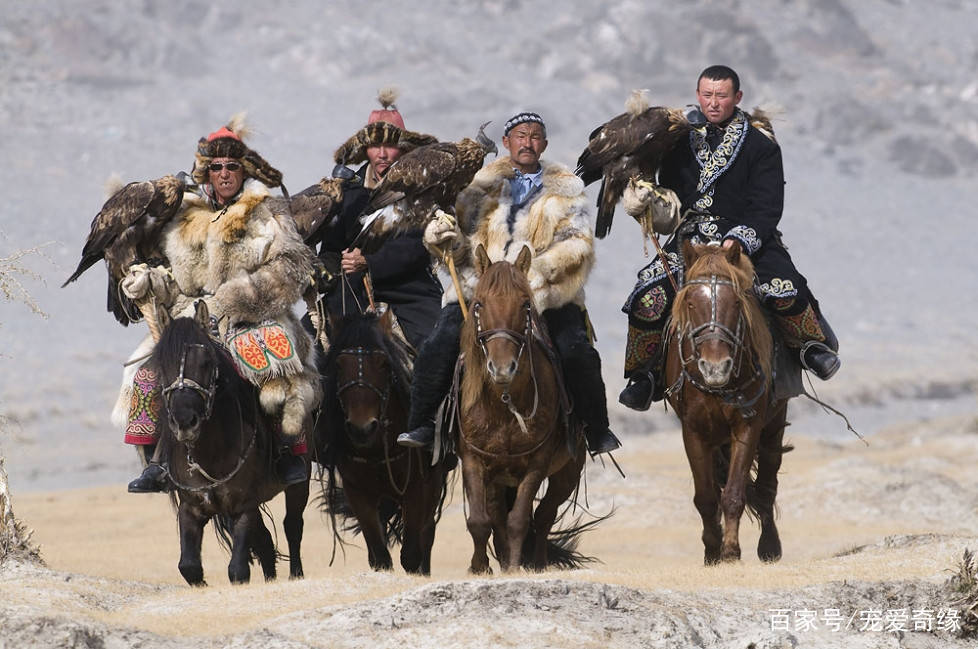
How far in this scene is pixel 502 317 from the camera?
344 inches

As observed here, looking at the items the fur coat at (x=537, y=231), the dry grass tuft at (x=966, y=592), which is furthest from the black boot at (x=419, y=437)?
the dry grass tuft at (x=966, y=592)

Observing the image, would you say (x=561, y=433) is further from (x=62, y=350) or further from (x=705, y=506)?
(x=62, y=350)

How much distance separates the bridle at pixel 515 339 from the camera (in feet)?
28.6

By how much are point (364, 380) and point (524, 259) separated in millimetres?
1641

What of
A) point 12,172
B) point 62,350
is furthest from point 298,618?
point 12,172

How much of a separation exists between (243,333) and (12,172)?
47.4 m

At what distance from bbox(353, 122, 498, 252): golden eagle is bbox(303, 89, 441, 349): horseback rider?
49 cm

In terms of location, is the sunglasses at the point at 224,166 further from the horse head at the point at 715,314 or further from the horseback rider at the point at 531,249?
the horse head at the point at 715,314

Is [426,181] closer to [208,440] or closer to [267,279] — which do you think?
[267,279]

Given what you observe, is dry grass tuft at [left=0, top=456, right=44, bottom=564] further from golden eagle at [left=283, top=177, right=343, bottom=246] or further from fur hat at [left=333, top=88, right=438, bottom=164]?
fur hat at [left=333, top=88, right=438, bottom=164]

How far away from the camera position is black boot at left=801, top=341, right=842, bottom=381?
32.9ft

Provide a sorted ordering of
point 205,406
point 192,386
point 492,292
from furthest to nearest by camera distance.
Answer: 1. point 492,292
2. point 205,406
3. point 192,386

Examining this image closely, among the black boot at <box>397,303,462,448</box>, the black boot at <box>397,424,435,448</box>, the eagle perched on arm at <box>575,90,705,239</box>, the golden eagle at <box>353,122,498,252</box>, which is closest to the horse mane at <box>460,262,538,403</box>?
the black boot at <box>397,303,462,448</box>

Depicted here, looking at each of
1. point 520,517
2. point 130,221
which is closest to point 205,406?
point 130,221
